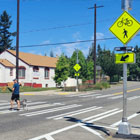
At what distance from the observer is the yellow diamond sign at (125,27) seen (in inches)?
285

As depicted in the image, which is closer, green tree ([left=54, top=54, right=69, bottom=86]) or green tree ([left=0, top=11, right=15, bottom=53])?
green tree ([left=54, top=54, right=69, bottom=86])

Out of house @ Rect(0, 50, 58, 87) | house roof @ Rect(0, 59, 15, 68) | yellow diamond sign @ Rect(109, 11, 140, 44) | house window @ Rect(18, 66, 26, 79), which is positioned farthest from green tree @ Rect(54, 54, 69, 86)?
yellow diamond sign @ Rect(109, 11, 140, 44)

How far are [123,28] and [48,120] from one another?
16.9 feet

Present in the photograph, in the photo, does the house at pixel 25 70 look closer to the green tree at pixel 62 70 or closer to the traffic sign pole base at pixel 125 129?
the green tree at pixel 62 70

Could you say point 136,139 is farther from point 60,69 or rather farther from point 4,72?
point 4,72

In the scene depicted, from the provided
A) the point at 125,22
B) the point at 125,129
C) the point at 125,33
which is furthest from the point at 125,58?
the point at 125,129

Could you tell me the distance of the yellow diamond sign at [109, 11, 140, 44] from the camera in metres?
7.25

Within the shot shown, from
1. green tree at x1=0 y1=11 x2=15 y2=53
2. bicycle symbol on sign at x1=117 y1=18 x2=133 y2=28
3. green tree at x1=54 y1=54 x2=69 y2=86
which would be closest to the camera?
bicycle symbol on sign at x1=117 y1=18 x2=133 y2=28

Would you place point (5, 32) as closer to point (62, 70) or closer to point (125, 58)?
point (62, 70)

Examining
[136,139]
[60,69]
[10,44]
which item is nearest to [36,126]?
[136,139]

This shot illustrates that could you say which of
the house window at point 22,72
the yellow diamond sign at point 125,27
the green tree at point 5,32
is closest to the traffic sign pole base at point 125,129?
the yellow diamond sign at point 125,27

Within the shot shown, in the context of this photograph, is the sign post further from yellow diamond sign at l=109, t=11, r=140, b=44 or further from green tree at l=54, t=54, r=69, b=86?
green tree at l=54, t=54, r=69, b=86

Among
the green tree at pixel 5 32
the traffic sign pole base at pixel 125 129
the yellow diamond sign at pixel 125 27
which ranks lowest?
the traffic sign pole base at pixel 125 129

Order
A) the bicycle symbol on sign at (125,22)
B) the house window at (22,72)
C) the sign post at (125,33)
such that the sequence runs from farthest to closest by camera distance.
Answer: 1. the house window at (22,72)
2. the bicycle symbol on sign at (125,22)
3. the sign post at (125,33)
